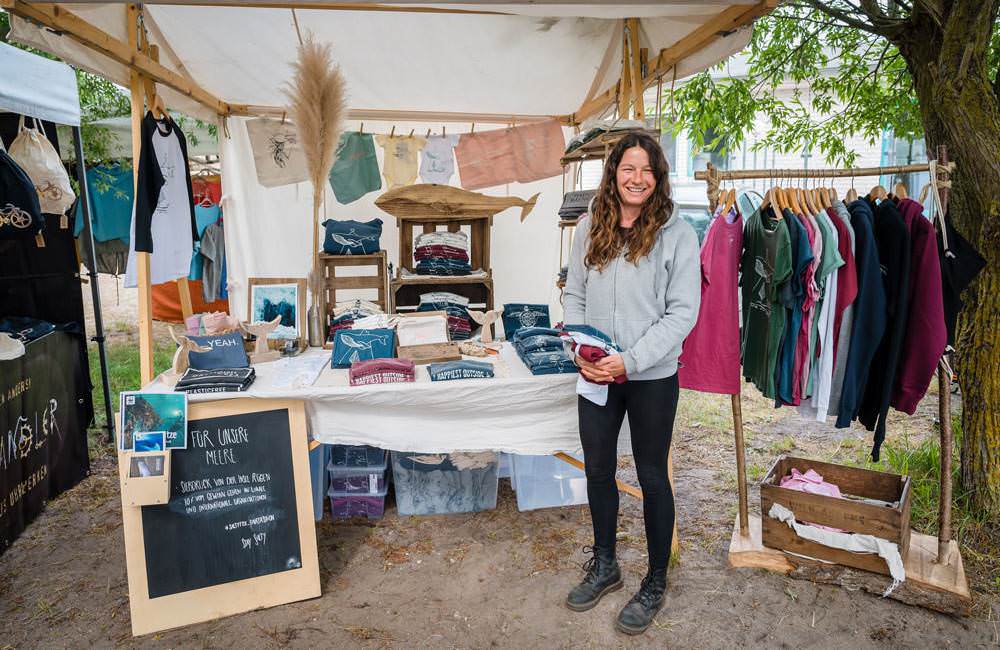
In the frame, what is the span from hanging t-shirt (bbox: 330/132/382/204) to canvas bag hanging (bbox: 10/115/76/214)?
5.70 feet

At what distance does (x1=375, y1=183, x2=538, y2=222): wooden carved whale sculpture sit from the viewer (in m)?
3.84

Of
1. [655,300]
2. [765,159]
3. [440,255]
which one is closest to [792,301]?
[655,300]

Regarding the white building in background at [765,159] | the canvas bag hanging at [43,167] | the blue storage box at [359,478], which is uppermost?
the white building in background at [765,159]

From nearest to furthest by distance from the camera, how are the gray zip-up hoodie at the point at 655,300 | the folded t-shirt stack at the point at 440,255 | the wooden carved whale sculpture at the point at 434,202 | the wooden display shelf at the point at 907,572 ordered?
the gray zip-up hoodie at the point at 655,300
the wooden display shelf at the point at 907,572
the wooden carved whale sculpture at the point at 434,202
the folded t-shirt stack at the point at 440,255

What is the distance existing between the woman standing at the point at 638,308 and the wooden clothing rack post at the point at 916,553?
0.47m

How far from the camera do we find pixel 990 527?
3.04 meters

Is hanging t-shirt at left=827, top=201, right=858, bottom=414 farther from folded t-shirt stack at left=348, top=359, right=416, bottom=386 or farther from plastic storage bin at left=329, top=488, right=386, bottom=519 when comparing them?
plastic storage bin at left=329, top=488, right=386, bottom=519

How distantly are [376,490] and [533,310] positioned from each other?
→ 1.34 meters

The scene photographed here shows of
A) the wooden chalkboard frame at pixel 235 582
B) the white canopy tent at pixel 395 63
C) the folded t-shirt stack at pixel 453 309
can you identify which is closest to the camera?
the wooden chalkboard frame at pixel 235 582

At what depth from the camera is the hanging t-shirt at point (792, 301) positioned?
2480 millimetres

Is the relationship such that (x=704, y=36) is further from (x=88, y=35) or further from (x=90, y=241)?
(x=90, y=241)

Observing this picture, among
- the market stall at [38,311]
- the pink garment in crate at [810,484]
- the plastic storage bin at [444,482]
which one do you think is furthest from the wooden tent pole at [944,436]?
the market stall at [38,311]

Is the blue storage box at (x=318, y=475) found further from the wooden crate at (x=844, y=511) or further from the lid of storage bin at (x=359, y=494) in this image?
the wooden crate at (x=844, y=511)

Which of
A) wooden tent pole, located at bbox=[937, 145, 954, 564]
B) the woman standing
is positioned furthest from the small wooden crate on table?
wooden tent pole, located at bbox=[937, 145, 954, 564]
